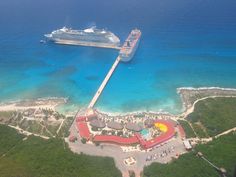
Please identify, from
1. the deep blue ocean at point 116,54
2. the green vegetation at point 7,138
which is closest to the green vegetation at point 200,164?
the deep blue ocean at point 116,54

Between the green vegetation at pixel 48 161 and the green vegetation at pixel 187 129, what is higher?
the green vegetation at pixel 187 129

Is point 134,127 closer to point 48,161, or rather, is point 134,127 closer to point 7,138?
point 48,161

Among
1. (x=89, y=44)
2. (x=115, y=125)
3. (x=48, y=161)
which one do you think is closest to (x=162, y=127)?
(x=115, y=125)

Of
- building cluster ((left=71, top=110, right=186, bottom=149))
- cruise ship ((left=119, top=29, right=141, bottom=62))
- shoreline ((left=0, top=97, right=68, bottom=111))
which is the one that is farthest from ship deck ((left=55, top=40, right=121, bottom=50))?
building cluster ((left=71, top=110, right=186, bottom=149))

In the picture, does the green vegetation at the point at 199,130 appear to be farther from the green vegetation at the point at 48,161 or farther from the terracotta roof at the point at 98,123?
the green vegetation at the point at 48,161

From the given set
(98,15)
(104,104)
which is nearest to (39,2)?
(98,15)

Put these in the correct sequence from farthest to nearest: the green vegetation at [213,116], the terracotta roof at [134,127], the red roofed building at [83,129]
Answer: the terracotta roof at [134,127] < the green vegetation at [213,116] < the red roofed building at [83,129]
